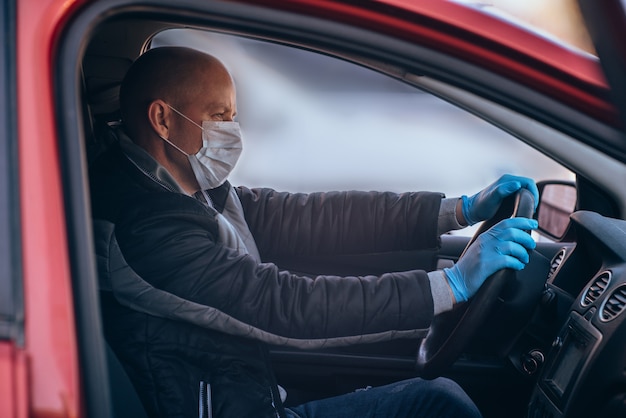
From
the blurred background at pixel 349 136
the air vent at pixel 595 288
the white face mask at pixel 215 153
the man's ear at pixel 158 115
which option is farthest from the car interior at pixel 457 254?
the blurred background at pixel 349 136

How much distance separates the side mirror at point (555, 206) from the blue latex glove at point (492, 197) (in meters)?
0.46

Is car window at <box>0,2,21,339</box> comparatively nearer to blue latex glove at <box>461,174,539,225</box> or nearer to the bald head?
the bald head

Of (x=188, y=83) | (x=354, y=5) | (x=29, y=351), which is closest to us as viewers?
(x=29, y=351)

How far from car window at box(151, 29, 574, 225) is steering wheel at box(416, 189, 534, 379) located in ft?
9.45

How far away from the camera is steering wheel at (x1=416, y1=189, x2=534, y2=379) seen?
1.60 m

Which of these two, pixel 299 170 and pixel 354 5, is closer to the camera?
pixel 354 5

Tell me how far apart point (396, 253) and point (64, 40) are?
1626 mm

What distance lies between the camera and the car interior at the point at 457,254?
3.42 feet

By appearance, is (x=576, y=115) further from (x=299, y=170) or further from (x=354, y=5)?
(x=299, y=170)

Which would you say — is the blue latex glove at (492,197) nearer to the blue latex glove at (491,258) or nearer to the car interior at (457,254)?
the car interior at (457,254)

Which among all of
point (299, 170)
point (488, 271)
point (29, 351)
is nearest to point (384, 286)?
point (488, 271)

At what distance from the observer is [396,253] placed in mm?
2465

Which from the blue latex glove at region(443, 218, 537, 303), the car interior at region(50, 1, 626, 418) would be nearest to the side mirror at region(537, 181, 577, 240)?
the car interior at region(50, 1, 626, 418)

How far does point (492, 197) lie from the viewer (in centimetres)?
197
